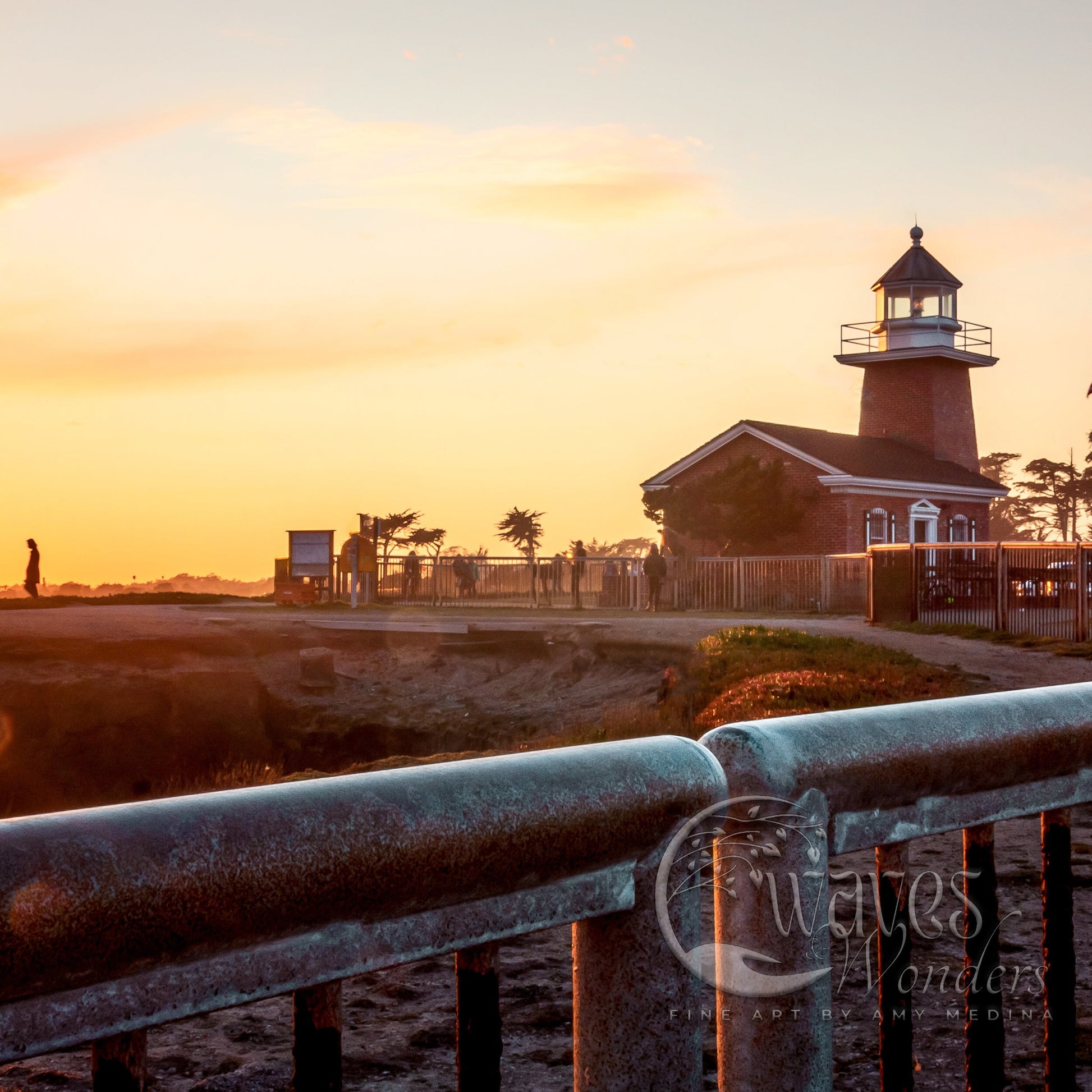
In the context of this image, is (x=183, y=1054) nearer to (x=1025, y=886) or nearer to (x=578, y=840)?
(x=578, y=840)

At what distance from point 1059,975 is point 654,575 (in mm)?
33639

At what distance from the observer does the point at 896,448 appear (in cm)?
4256

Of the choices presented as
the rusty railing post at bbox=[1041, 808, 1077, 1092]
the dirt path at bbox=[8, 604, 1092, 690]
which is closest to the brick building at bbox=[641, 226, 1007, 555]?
the dirt path at bbox=[8, 604, 1092, 690]

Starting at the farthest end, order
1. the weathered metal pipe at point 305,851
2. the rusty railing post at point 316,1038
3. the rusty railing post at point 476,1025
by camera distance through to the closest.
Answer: the rusty railing post at point 476,1025, the rusty railing post at point 316,1038, the weathered metal pipe at point 305,851

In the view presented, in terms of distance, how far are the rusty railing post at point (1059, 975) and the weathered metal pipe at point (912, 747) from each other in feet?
0.52

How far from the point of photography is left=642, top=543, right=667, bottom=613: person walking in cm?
3531

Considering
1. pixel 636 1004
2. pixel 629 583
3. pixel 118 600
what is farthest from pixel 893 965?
pixel 629 583

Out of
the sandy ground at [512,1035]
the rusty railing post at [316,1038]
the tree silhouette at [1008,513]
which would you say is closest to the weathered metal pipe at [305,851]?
the rusty railing post at [316,1038]

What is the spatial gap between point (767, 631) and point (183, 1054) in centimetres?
1593

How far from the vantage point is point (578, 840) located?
1328 millimetres

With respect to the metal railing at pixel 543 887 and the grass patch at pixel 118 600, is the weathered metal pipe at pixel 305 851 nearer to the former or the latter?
the metal railing at pixel 543 887

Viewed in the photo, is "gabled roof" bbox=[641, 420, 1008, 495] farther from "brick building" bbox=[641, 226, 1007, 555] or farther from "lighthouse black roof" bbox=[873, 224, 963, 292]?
"lighthouse black roof" bbox=[873, 224, 963, 292]

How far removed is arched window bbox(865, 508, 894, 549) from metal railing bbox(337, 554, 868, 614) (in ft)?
12.3

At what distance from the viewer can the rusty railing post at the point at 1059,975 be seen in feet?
6.47
